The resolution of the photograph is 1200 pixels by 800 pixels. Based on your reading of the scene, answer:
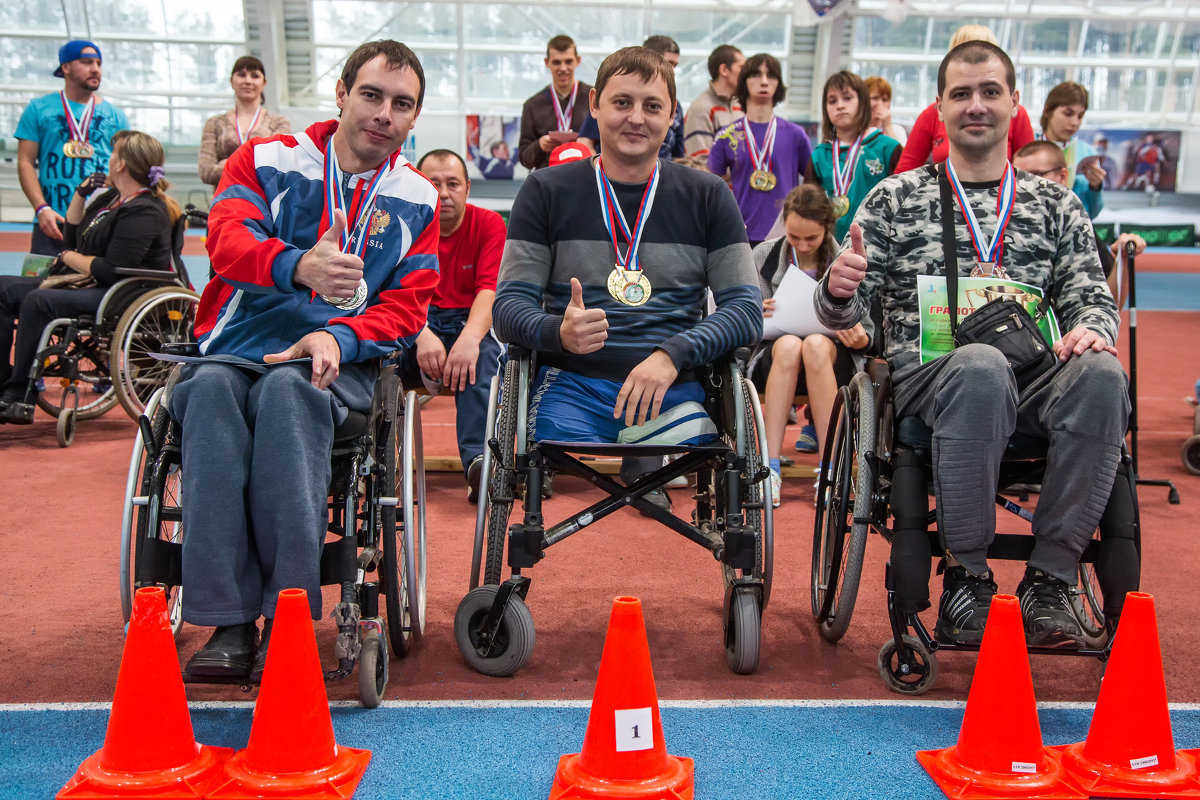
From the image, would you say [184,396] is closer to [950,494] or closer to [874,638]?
[950,494]

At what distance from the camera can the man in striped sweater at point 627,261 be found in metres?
2.57

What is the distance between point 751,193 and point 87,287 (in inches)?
127

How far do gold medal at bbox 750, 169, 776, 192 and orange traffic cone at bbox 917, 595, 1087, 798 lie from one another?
3512 millimetres

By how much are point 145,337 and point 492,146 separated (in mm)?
11460

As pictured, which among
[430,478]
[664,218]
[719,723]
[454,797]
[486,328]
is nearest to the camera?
[454,797]

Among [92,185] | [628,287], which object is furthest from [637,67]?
[92,185]

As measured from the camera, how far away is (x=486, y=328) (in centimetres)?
397

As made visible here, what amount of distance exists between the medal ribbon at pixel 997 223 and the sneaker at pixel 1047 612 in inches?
31.5

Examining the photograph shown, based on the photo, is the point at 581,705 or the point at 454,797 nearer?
the point at 454,797

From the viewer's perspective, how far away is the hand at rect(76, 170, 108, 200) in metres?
5.27

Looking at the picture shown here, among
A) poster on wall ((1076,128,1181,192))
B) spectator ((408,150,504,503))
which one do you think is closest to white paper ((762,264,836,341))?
spectator ((408,150,504,503))

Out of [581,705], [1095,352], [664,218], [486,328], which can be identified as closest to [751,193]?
[486,328]

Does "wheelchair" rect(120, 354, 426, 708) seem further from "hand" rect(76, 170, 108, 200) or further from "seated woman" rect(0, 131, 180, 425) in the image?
"hand" rect(76, 170, 108, 200)

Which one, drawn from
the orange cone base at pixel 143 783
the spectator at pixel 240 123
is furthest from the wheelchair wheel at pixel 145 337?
the orange cone base at pixel 143 783
